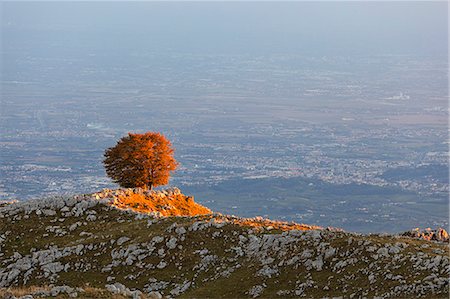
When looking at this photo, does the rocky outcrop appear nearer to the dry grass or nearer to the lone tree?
the dry grass

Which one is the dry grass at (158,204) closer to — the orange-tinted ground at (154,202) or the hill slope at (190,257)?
the orange-tinted ground at (154,202)

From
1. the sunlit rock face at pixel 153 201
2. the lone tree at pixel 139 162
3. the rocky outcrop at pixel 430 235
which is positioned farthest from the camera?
the lone tree at pixel 139 162

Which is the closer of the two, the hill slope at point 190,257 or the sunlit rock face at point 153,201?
the hill slope at point 190,257

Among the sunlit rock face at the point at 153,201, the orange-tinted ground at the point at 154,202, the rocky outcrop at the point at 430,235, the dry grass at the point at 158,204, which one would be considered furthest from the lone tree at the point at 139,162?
the rocky outcrop at the point at 430,235

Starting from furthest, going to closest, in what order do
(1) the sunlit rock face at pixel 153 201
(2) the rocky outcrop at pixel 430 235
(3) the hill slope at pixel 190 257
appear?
1. (1) the sunlit rock face at pixel 153 201
2. (2) the rocky outcrop at pixel 430 235
3. (3) the hill slope at pixel 190 257

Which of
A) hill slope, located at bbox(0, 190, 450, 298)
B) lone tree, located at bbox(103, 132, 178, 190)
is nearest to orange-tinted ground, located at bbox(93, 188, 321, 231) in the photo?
hill slope, located at bbox(0, 190, 450, 298)

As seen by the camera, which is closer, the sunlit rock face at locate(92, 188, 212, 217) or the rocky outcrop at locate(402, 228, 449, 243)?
the rocky outcrop at locate(402, 228, 449, 243)
